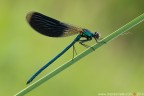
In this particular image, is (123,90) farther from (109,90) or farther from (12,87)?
(12,87)

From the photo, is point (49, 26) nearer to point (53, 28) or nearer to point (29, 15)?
point (53, 28)

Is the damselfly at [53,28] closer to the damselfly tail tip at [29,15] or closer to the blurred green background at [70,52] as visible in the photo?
the damselfly tail tip at [29,15]

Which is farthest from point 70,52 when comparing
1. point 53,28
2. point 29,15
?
point 29,15

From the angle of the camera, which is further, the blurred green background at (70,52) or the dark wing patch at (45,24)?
the blurred green background at (70,52)

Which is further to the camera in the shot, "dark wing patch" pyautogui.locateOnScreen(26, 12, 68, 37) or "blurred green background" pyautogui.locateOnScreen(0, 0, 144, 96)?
"blurred green background" pyautogui.locateOnScreen(0, 0, 144, 96)

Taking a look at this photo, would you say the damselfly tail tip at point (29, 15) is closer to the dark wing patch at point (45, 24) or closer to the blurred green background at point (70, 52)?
the dark wing patch at point (45, 24)

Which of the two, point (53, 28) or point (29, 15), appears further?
point (53, 28)

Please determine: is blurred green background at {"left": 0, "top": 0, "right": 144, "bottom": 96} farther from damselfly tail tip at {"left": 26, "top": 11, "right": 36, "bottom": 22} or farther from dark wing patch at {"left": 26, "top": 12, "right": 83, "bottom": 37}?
damselfly tail tip at {"left": 26, "top": 11, "right": 36, "bottom": 22}

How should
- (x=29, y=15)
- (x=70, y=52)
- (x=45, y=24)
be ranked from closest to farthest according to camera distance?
(x=29, y=15) → (x=45, y=24) → (x=70, y=52)

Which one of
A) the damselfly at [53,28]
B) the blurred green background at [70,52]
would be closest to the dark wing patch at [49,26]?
the damselfly at [53,28]

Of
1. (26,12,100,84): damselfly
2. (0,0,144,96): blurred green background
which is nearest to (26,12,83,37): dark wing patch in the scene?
(26,12,100,84): damselfly
